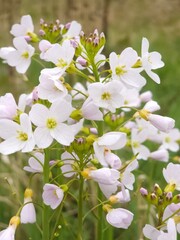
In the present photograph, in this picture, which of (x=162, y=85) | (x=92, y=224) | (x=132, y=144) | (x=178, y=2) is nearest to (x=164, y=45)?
(x=178, y=2)

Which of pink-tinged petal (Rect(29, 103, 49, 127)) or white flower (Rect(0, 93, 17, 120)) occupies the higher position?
pink-tinged petal (Rect(29, 103, 49, 127))

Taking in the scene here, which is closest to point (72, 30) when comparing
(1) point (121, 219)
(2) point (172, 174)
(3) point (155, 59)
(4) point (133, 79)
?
(3) point (155, 59)

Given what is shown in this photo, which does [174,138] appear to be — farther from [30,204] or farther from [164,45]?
[164,45]

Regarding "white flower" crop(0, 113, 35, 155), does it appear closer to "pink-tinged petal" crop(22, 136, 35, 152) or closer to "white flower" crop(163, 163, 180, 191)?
"pink-tinged petal" crop(22, 136, 35, 152)

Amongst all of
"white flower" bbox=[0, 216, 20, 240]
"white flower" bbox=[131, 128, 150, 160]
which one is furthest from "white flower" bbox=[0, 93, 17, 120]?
"white flower" bbox=[131, 128, 150, 160]

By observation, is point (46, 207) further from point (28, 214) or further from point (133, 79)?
point (133, 79)
